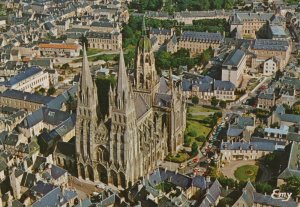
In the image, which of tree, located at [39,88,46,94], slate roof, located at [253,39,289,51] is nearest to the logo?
tree, located at [39,88,46,94]

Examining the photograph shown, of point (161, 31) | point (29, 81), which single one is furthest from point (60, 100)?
point (161, 31)

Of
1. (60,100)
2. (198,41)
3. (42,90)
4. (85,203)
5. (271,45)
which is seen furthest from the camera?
(198,41)

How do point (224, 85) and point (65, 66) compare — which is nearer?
point (224, 85)

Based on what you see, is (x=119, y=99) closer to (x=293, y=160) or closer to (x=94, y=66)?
(x=293, y=160)

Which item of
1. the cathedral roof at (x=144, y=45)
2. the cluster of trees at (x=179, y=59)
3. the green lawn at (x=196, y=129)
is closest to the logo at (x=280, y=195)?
the green lawn at (x=196, y=129)

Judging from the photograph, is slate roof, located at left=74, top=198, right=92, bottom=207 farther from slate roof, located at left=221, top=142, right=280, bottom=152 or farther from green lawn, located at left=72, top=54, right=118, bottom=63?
green lawn, located at left=72, top=54, right=118, bottom=63

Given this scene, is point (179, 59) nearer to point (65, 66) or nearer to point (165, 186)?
point (65, 66)

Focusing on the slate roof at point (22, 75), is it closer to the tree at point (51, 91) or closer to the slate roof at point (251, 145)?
the tree at point (51, 91)
